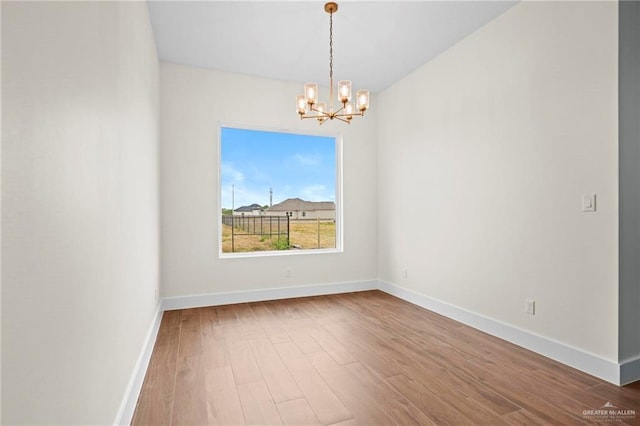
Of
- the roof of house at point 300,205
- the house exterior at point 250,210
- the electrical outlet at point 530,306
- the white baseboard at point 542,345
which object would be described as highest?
the roof of house at point 300,205

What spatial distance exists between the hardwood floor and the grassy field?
117 cm

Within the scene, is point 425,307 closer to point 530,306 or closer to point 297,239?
point 530,306

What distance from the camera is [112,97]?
62.1 inches

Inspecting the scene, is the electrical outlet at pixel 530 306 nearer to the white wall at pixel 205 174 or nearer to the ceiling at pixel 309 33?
the white wall at pixel 205 174

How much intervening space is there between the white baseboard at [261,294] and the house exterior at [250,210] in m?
1.01

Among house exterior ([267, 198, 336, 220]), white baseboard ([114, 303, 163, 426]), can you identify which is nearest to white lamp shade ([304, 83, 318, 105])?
house exterior ([267, 198, 336, 220])

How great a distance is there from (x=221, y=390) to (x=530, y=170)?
2.88 meters

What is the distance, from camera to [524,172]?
2.77 meters

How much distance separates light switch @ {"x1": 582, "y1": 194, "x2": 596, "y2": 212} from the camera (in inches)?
90.0

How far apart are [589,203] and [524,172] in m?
0.56

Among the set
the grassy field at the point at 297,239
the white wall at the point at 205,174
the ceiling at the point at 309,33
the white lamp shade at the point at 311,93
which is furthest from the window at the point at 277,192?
the white lamp shade at the point at 311,93

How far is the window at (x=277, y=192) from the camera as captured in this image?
14.0ft

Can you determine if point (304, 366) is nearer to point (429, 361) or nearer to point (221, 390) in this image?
point (221, 390)

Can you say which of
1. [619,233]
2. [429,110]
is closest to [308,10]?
[429,110]
